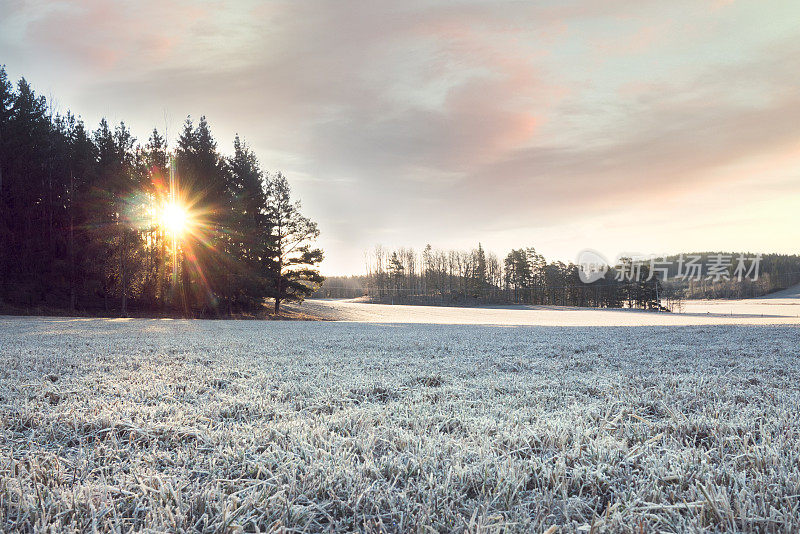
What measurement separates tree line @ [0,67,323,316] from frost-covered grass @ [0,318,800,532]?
25.2m

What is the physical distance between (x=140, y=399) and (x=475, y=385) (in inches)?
103

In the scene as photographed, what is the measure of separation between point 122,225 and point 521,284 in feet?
225

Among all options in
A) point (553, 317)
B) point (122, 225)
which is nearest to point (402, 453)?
point (122, 225)

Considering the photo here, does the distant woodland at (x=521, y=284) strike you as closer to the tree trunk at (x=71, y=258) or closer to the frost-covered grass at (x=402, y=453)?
the tree trunk at (x=71, y=258)

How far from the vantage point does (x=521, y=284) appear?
77625 mm

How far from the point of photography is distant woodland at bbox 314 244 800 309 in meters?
68.6

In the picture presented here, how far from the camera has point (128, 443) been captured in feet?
6.17

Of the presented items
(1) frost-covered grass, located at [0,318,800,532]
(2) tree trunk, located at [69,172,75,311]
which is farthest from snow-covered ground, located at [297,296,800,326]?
(1) frost-covered grass, located at [0,318,800,532]

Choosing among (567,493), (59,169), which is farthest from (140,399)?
(59,169)

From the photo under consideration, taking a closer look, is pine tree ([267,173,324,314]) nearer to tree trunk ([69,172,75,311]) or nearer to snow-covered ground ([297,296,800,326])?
snow-covered ground ([297,296,800,326])

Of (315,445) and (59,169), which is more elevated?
(59,169)

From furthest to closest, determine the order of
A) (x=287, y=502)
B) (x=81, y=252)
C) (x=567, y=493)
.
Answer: (x=81, y=252) → (x=567, y=493) → (x=287, y=502)

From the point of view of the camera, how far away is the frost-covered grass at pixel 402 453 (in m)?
1.19

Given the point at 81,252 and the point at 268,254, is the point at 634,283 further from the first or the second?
the point at 81,252
